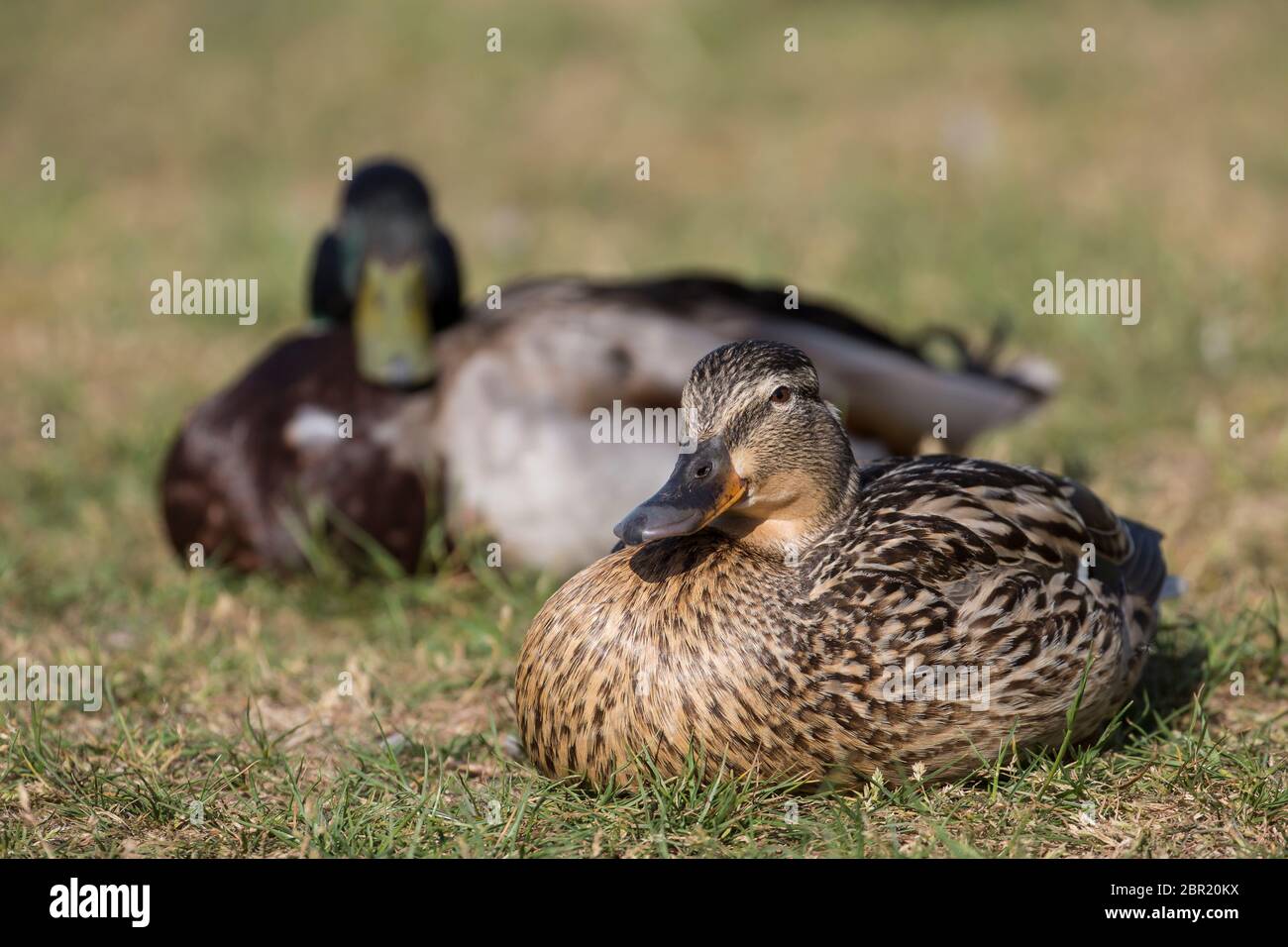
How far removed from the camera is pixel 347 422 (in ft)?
15.6

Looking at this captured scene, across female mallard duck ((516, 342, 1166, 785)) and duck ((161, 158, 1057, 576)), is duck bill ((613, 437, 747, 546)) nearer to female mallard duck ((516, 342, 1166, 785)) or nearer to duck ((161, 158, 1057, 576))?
female mallard duck ((516, 342, 1166, 785))

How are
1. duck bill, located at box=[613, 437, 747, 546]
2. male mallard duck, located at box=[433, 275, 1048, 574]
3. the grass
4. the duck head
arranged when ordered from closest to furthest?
1. duck bill, located at box=[613, 437, 747, 546]
2. the duck head
3. the grass
4. male mallard duck, located at box=[433, 275, 1048, 574]

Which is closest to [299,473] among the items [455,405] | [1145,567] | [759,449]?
[455,405]

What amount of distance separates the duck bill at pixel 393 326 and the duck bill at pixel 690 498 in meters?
2.13

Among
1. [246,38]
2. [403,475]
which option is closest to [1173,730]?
[403,475]

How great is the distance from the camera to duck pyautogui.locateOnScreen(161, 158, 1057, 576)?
4625 millimetres

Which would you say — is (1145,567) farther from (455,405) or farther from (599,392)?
(455,405)

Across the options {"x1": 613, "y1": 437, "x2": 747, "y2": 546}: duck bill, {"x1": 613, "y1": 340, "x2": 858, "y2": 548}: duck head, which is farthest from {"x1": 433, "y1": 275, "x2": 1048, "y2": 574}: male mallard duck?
{"x1": 613, "y1": 437, "x2": 747, "y2": 546}: duck bill

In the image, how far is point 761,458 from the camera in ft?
9.43

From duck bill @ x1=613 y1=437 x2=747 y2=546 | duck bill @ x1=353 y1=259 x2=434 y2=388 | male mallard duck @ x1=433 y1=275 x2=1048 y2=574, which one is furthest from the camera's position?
duck bill @ x1=353 y1=259 x2=434 y2=388

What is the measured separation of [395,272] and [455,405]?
47 cm

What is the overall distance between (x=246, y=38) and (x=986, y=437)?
7552 mm

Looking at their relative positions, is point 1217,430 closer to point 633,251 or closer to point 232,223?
point 633,251

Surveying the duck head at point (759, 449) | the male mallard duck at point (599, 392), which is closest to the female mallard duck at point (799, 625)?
the duck head at point (759, 449)
